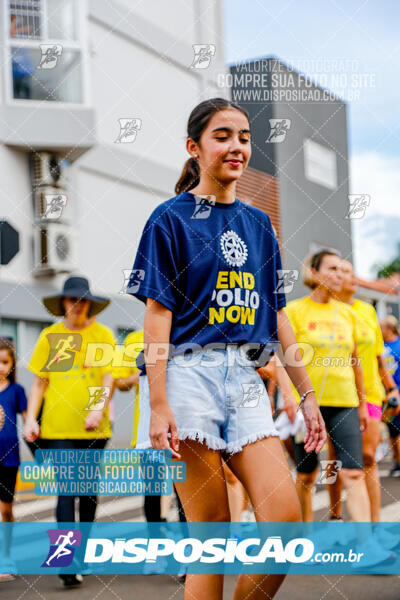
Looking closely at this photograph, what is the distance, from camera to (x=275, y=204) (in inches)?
440

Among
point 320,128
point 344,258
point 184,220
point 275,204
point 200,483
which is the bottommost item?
point 200,483

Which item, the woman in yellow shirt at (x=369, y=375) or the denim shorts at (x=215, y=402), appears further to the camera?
the woman in yellow shirt at (x=369, y=375)

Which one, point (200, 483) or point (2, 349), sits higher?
point (2, 349)

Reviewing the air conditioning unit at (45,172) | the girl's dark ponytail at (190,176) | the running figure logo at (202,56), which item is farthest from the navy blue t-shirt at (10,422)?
the air conditioning unit at (45,172)

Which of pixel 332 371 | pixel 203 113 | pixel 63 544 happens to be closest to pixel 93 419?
pixel 63 544

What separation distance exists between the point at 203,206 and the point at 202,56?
82.8 inches

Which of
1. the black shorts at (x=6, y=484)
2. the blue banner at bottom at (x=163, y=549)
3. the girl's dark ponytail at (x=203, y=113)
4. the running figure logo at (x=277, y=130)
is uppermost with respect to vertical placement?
the running figure logo at (x=277, y=130)

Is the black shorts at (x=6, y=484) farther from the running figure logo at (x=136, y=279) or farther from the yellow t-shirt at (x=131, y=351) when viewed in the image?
the running figure logo at (x=136, y=279)

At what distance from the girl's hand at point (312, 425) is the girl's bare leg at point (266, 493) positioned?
0.30 m

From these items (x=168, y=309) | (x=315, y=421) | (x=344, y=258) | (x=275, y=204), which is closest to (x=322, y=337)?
(x=344, y=258)

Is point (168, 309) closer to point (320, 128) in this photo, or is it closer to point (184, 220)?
point (184, 220)

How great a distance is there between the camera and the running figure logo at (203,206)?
2895mm

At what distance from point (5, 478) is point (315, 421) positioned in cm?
303

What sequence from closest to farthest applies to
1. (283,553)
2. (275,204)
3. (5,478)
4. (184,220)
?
(283,553) < (184,220) < (5,478) < (275,204)
